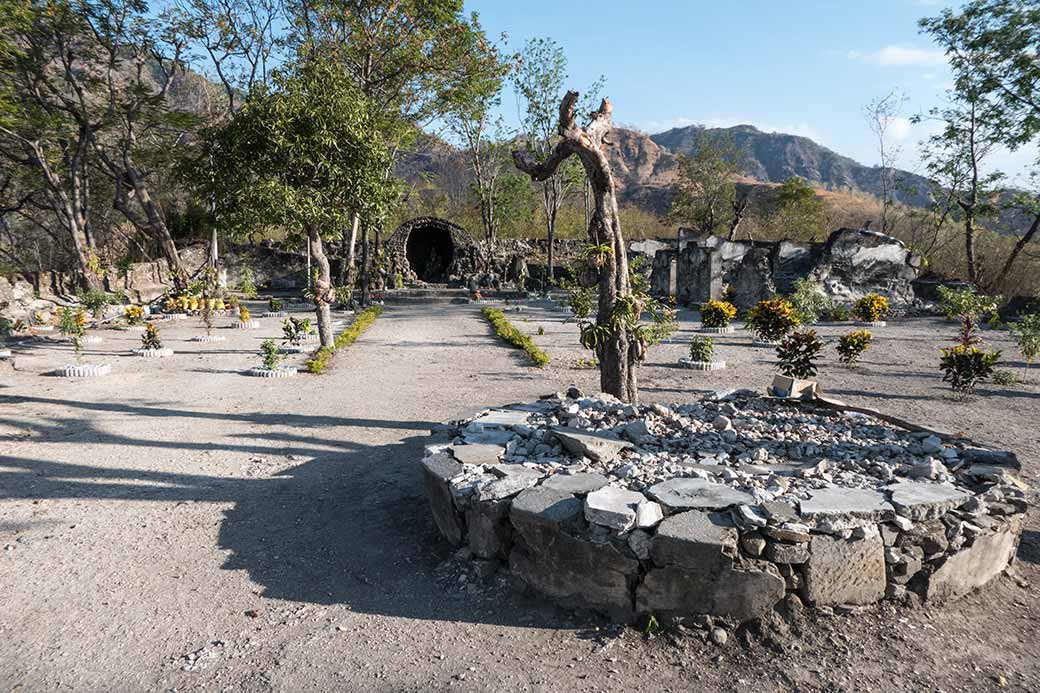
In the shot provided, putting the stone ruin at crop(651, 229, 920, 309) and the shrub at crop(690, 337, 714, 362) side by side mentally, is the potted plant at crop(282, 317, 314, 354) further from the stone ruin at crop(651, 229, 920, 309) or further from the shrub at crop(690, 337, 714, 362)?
the stone ruin at crop(651, 229, 920, 309)

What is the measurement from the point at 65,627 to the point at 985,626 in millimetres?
4851

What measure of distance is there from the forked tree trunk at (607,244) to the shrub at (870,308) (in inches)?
507

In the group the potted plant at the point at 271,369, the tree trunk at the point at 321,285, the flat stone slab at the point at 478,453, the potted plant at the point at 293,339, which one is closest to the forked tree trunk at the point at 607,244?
the flat stone slab at the point at 478,453

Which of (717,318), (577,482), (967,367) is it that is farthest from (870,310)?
(577,482)

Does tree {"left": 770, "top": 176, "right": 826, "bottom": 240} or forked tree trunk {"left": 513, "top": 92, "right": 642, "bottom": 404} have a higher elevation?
tree {"left": 770, "top": 176, "right": 826, "bottom": 240}

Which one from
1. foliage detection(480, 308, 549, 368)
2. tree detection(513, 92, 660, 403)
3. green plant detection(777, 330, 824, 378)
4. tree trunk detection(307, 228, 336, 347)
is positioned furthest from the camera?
tree trunk detection(307, 228, 336, 347)

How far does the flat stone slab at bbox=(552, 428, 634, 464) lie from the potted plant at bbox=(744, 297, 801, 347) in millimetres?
8252

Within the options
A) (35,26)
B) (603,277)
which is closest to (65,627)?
(603,277)

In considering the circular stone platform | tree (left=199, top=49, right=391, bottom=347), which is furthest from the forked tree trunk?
tree (left=199, top=49, right=391, bottom=347)

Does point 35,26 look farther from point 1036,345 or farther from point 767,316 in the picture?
point 1036,345

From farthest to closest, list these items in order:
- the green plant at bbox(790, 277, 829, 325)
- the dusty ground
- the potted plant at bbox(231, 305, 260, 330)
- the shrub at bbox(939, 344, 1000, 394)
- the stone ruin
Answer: the stone ruin
the potted plant at bbox(231, 305, 260, 330)
the green plant at bbox(790, 277, 829, 325)
the shrub at bbox(939, 344, 1000, 394)
the dusty ground

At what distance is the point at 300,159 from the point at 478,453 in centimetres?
737

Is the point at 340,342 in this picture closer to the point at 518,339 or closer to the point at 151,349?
the point at 151,349

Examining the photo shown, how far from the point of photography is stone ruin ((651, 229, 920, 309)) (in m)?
18.9
